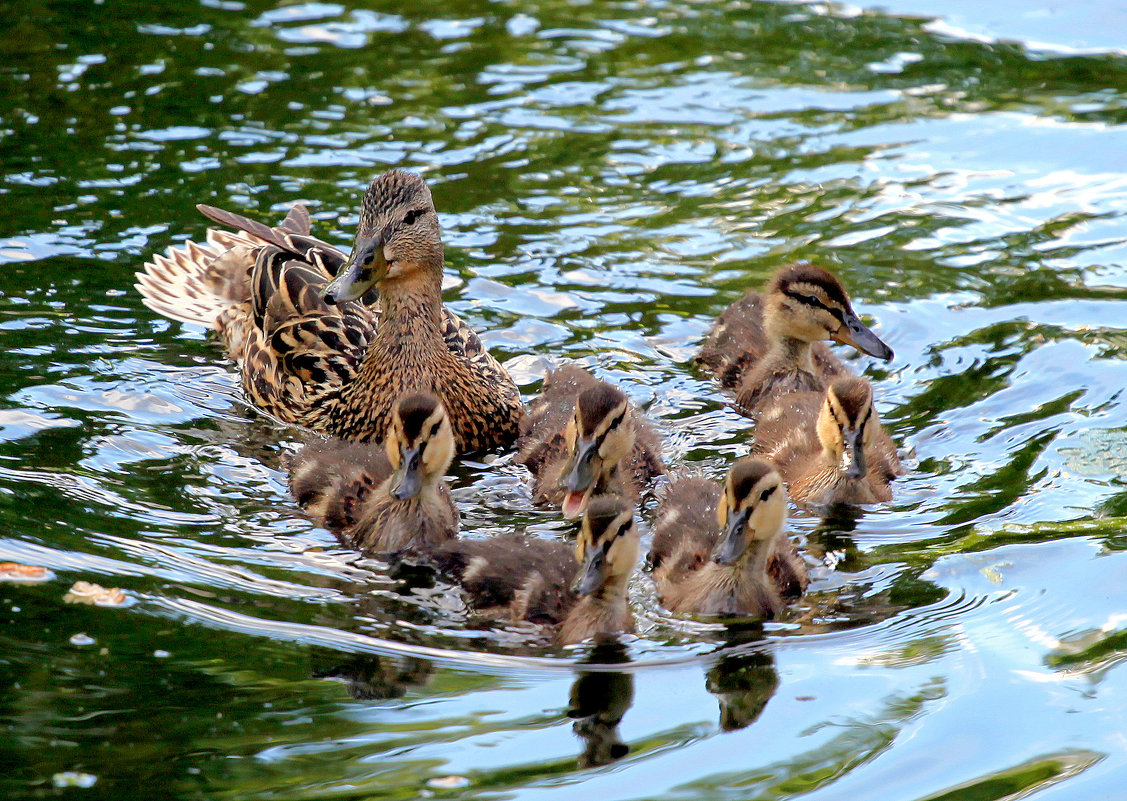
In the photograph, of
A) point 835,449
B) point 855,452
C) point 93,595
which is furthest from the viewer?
point 835,449

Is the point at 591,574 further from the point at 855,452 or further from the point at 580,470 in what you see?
the point at 855,452

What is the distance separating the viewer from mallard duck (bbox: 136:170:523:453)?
5090mm

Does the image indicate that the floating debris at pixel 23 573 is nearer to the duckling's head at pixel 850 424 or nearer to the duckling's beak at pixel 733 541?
the duckling's beak at pixel 733 541

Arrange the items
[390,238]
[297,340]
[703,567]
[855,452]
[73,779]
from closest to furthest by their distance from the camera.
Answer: [73,779], [703,567], [855,452], [390,238], [297,340]

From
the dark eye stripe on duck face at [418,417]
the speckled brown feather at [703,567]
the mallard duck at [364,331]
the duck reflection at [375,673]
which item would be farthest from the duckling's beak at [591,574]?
the mallard duck at [364,331]

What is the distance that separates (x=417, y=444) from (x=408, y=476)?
10 cm

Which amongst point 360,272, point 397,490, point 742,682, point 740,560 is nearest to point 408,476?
point 397,490

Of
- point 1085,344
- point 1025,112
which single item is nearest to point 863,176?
point 1025,112

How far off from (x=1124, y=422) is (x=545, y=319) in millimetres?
2384

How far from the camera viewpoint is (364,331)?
5.59 metres

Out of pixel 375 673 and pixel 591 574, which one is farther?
pixel 591 574

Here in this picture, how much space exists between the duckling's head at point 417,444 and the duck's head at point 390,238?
26.2 inches

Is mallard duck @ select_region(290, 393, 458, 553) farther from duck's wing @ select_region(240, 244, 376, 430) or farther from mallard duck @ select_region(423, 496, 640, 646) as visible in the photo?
duck's wing @ select_region(240, 244, 376, 430)

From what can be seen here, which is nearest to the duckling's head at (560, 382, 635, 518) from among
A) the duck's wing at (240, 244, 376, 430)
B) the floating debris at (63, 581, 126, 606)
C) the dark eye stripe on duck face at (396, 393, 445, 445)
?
the dark eye stripe on duck face at (396, 393, 445, 445)
